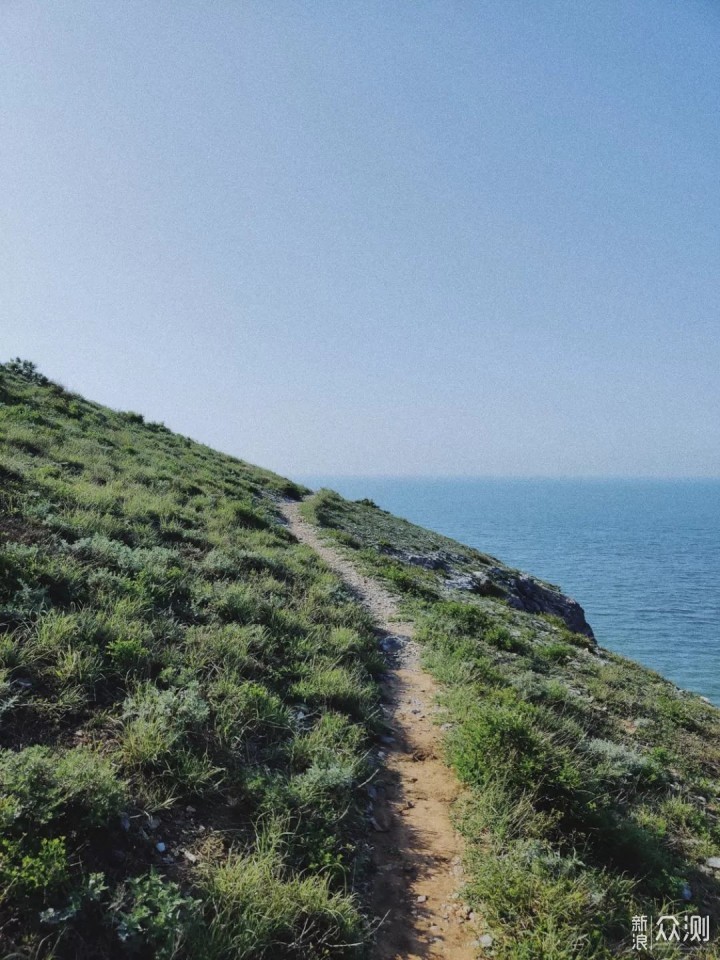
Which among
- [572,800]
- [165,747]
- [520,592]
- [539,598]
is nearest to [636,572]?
[539,598]

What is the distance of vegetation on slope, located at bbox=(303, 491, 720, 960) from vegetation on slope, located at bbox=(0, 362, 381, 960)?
1767mm

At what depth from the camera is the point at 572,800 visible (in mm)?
7121

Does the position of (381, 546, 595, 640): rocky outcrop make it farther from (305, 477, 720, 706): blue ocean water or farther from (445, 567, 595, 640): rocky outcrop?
(305, 477, 720, 706): blue ocean water

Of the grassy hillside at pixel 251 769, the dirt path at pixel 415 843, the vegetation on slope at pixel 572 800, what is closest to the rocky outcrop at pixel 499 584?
the vegetation on slope at pixel 572 800

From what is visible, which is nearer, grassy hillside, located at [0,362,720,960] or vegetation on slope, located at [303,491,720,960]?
grassy hillside, located at [0,362,720,960]

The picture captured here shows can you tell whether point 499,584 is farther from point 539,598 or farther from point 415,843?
point 415,843

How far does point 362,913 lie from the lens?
5539 millimetres

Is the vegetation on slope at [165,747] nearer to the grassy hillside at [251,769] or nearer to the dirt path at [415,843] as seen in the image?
the grassy hillside at [251,769]

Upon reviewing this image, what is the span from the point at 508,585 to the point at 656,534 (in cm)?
12017

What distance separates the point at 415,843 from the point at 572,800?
92.6 inches

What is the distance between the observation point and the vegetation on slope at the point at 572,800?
555 cm

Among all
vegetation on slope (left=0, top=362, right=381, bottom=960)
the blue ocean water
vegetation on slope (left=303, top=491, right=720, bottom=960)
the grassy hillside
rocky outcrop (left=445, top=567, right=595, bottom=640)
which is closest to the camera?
vegetation on slope (left=0, top=362, right=381, bottom=960)

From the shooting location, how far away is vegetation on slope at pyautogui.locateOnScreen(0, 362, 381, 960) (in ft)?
14.5

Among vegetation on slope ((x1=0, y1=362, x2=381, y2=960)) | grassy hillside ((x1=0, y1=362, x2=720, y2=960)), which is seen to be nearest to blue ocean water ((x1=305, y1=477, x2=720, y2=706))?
grassy hillside ((x1=0, y1=362, x2=720, y2=960))
